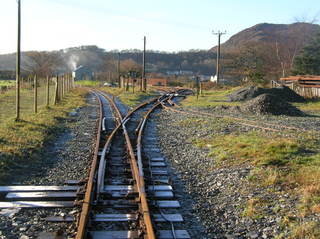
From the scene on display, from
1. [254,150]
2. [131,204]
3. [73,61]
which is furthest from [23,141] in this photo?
[73,61]

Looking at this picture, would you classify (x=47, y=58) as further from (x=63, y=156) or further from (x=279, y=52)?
(x=63, y=156)

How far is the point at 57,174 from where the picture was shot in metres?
7.57

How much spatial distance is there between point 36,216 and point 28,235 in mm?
617

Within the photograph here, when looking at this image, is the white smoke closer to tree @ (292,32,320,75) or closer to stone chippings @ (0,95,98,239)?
tree @ (292,32,320,75)

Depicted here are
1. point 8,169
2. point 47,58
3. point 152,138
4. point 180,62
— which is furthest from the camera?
point 180,62

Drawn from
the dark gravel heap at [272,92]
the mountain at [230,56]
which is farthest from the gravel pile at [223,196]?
the mountain at [230,56]

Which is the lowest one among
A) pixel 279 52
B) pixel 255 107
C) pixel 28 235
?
pixel 28 235

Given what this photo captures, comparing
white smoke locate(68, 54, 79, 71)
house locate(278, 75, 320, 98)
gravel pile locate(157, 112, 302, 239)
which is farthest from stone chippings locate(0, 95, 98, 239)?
white smoke locate(68, 54, 79, 71)

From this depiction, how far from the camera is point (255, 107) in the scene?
1773 cm

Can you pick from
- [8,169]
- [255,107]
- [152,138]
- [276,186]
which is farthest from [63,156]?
[255,107]

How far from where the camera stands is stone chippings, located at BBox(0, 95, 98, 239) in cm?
496

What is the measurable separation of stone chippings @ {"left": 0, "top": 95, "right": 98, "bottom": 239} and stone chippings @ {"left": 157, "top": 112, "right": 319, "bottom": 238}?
1.79 m

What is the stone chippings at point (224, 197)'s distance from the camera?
16.8 feet

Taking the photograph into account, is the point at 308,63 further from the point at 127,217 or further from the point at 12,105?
the point at 127,217
